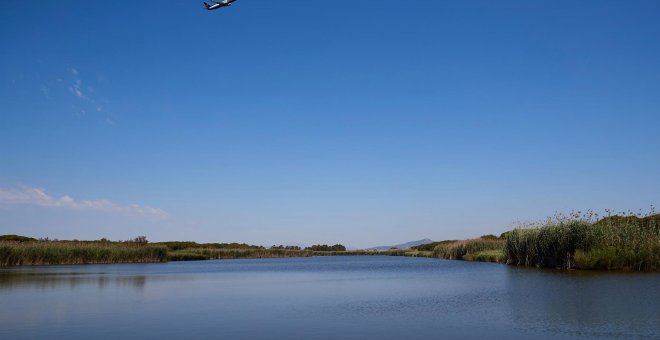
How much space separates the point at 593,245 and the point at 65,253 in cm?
4129

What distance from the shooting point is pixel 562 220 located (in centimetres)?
3102

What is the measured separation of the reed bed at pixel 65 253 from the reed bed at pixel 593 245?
3747 cm

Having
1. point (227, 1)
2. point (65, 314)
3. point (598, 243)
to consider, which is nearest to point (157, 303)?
point (65, 314)

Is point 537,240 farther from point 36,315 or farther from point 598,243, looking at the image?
point 36,315

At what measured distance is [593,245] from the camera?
28.7 m

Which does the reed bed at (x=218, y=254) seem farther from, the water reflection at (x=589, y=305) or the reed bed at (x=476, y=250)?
the water reflection at (x=589, y=305)

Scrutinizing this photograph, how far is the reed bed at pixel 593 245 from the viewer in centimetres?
2622

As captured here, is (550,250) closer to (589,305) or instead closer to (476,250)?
(589,305)

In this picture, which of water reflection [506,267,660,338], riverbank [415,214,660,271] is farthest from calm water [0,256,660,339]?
riverbank [415,214,660,271]

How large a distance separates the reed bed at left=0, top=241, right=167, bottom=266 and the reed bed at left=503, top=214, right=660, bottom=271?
37470 millimetres

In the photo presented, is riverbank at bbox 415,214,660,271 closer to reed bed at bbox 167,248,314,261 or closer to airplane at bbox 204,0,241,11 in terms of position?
airplane at bbox 204,0,241,11

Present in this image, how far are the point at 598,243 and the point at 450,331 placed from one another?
2053 centimetres

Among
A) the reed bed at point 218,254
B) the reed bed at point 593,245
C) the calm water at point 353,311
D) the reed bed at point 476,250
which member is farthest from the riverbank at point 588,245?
the reed bed at point 218,254

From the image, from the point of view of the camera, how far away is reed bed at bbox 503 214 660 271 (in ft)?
86.0
